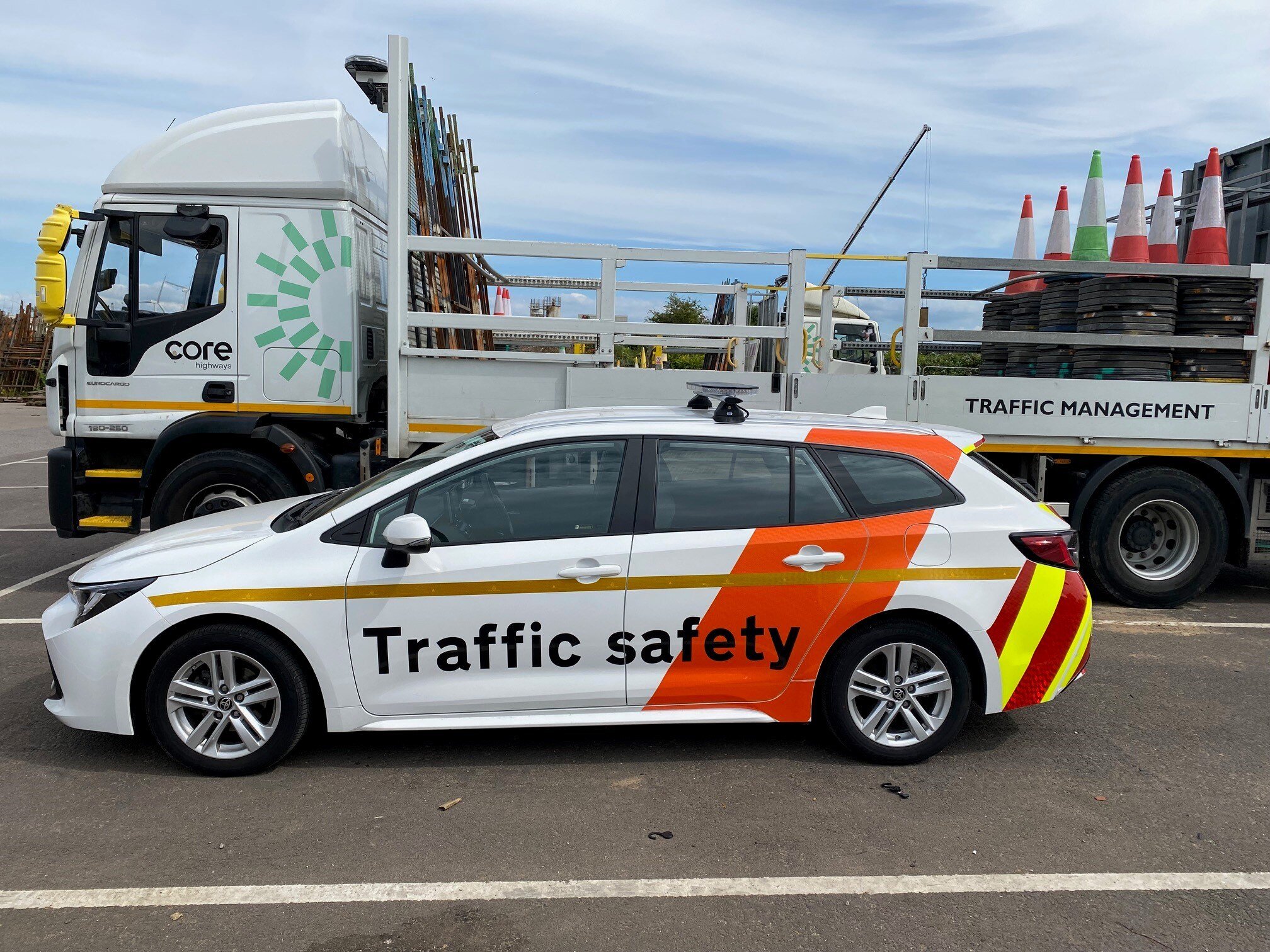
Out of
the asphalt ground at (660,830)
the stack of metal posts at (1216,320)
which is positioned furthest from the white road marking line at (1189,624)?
the stack of metal posts at (1216,320)

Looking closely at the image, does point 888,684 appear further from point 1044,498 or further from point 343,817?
point 1044,498

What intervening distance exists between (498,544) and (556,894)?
1.42 metres

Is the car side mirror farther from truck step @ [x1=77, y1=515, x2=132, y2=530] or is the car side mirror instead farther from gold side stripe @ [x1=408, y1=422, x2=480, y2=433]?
truck step @ [x1=77, y1=515, x2=132, y2=530]

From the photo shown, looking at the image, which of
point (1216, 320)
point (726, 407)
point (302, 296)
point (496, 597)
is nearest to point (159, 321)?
point (302, 296)

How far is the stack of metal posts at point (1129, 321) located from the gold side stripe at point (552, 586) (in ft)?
11.2

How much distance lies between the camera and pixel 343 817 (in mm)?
3748

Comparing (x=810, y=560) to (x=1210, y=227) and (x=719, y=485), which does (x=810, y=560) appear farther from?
(x=1210, y=227)

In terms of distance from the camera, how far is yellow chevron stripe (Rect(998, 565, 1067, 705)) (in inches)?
168

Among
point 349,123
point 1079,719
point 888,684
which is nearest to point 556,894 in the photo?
point 888,684

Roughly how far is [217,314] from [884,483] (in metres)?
4.84

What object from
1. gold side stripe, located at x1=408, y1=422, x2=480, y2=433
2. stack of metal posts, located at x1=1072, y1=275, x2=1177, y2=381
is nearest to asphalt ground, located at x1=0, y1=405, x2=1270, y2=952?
gold side stripe, located at x1=408, y1=422, x2=480, y2=433

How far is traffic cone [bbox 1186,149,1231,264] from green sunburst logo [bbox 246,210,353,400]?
622 centimetres

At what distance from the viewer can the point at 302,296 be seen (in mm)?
6836

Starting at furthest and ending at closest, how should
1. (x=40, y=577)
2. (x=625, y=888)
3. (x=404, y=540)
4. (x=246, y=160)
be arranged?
(x=40, y=577), (x=246, y=160), (x=404, y=540), (x=625, y=888)
